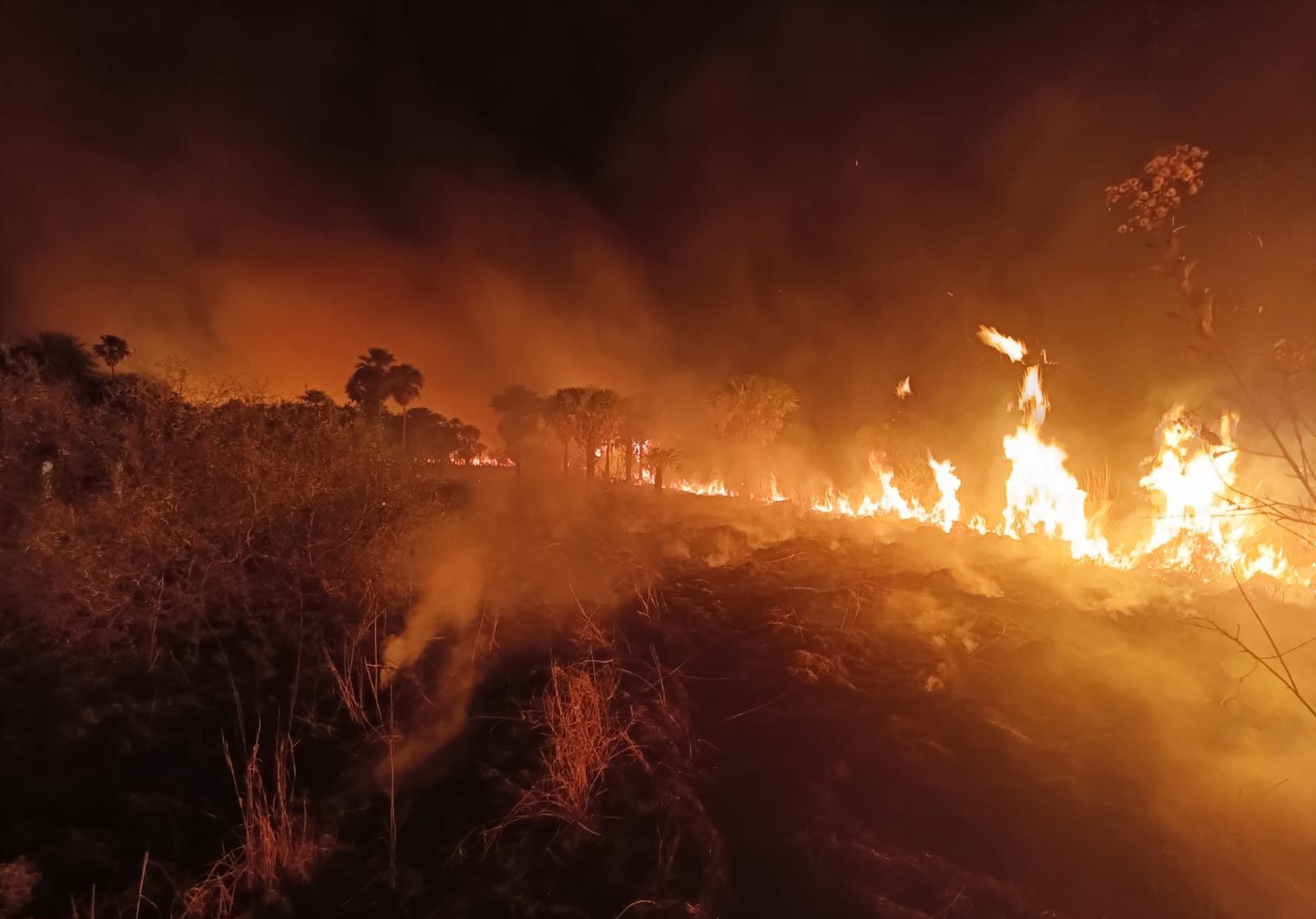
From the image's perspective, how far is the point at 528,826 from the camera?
5.90 m

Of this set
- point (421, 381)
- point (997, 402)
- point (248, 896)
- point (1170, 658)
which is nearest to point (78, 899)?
point (248, 896)

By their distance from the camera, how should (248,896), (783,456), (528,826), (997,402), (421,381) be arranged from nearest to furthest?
(248,896), (528,826), (997,402), (783,456), (421,381)

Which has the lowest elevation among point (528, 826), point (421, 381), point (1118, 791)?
point (528, 826)

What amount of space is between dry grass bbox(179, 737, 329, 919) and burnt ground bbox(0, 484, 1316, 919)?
0.47ft

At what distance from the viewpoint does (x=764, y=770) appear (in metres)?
6.72

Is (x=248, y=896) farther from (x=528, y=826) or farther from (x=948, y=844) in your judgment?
(x=948, y=844)

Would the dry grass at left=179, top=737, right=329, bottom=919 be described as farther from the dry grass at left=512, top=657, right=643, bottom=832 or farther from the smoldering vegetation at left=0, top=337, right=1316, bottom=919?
the dry grass at left=512, top=657, right=643, bottom=832

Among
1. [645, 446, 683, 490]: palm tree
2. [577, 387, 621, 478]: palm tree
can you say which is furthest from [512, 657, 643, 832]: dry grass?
[577, 387, 621, 478]: palm tree

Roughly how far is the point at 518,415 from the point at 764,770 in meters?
36.1

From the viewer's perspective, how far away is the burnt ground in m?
5.20

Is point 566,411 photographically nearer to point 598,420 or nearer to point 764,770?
point 598,420

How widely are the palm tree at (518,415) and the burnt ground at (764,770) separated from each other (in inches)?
1193

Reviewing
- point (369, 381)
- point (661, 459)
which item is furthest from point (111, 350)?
point (661, 459)

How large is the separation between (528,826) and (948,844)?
3.56 meters
